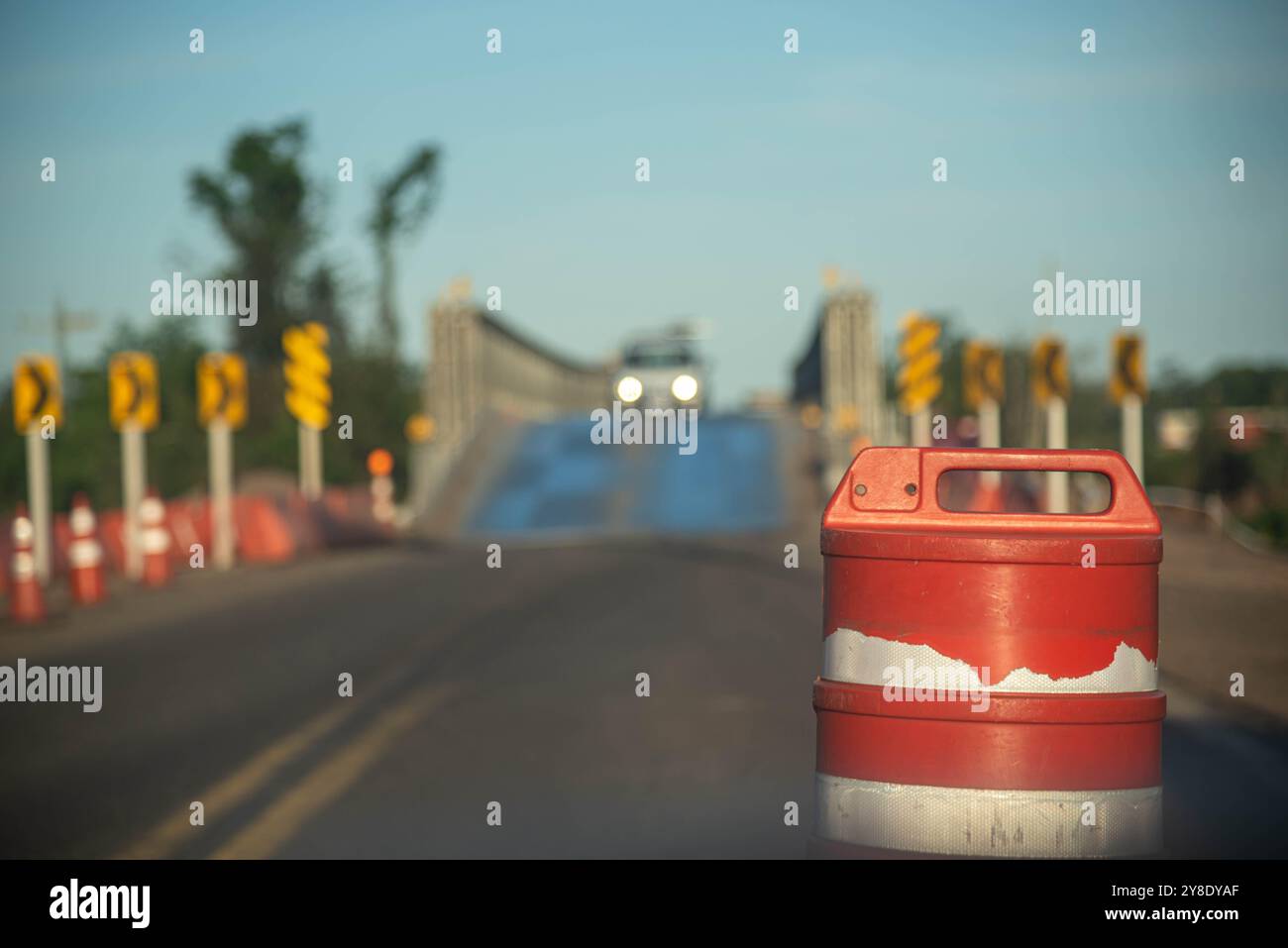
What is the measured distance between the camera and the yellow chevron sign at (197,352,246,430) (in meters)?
24.8

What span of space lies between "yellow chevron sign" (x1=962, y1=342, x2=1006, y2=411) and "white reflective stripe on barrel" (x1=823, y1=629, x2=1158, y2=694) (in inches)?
723

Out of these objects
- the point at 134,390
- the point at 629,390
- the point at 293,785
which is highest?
the point at 629,390

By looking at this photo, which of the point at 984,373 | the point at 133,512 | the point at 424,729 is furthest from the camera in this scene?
the point at 133,512

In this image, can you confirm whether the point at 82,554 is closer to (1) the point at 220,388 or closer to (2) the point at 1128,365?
(1) the point at 220,388

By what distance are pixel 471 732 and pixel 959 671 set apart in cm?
582

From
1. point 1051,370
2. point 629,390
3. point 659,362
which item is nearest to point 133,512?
point 1051,370

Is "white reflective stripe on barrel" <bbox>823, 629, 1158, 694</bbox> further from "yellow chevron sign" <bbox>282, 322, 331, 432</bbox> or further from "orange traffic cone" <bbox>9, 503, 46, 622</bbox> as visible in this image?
"yellow chevron sign" <bbox>282, 322, 331, 432</bbox>

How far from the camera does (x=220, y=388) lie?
81.8ft

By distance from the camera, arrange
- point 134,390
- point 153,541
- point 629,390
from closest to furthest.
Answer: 1. point 629,390
2. point 153,541
3. point 134,390

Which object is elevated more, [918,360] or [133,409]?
[918,360]

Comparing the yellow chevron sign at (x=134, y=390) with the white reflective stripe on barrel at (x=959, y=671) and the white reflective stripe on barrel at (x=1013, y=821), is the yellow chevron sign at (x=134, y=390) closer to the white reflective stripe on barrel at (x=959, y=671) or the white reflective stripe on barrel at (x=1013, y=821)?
the white reflective stripe on barrel at (x=959, y=671)

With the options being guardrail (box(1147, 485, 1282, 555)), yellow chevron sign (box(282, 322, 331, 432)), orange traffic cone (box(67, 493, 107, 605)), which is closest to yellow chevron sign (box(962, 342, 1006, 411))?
guardrail (box(1147, 485, 1282, 555))

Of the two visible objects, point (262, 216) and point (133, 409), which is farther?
point (262, 216)
